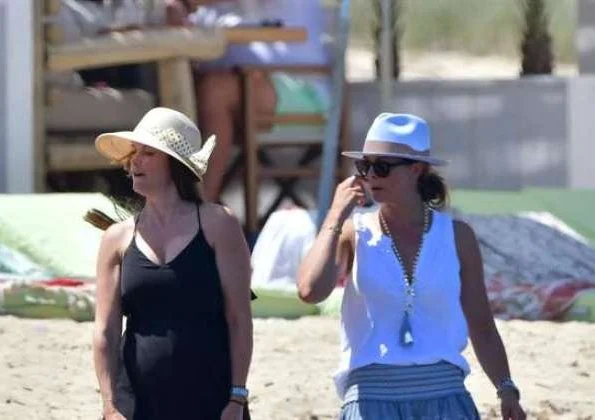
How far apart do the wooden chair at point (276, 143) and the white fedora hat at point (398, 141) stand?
241 inches

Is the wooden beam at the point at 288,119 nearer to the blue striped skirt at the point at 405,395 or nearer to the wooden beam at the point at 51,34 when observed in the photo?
the wooden beam at the point at 51,34

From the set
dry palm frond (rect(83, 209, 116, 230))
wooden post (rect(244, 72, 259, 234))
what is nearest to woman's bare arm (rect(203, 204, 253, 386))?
dry palm frond (rect(83, 209, 116, 230))

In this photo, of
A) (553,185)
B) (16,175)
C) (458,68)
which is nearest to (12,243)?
(16,175)

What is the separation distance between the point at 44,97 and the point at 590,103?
3.52m

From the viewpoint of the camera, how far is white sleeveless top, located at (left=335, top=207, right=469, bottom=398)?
456 cm

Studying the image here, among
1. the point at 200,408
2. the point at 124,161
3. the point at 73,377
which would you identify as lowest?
the point at 73,377

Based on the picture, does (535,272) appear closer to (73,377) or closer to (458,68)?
(73,377)

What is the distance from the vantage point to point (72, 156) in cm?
1041

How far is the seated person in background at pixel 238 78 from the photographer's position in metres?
10.9

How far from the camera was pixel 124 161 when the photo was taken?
484cm

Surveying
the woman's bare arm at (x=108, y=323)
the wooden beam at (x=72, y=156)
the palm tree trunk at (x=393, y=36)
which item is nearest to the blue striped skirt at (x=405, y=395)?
the woman's bare arm at (x=108, y=323)

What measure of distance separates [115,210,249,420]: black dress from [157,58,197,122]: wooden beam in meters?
5.90

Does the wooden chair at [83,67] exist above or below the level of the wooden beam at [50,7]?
below

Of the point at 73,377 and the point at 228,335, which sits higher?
the point at 228,335
